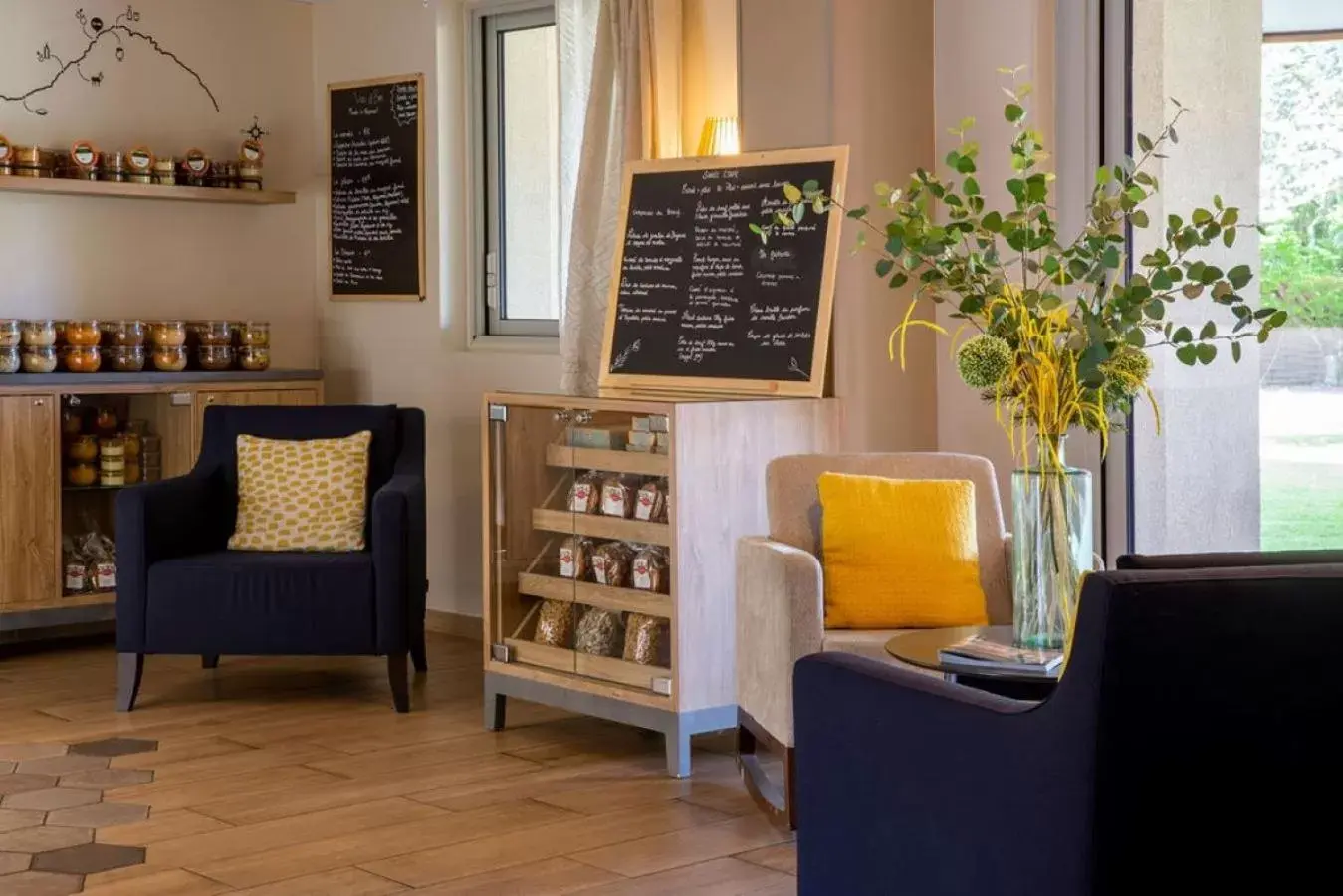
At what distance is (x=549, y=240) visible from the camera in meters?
6.32

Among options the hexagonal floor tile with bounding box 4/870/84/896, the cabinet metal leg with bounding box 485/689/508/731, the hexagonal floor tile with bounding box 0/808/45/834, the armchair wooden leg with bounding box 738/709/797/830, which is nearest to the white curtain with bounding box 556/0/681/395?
the cabinet metal leg with bounding box 485/689/508/731

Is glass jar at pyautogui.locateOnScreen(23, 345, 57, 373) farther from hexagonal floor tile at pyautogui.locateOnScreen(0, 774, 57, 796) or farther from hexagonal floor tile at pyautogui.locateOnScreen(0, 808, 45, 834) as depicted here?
hexagonal floor tile at pyautogui.locateOnScreen(0, 808, 45, 834)

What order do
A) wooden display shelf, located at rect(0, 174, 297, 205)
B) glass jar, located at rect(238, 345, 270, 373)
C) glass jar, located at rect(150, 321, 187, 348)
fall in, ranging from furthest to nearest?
glass jar, located at rect(238, 345, 270, 373) < glass jar, located at rect(150, 321, 187, 348) < wooden display shelf, located at rect(0, 174, 297, 205)

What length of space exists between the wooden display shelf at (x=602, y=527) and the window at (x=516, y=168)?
1541 mm

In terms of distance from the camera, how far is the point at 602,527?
15.2ft

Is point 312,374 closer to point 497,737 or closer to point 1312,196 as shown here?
point 497,737

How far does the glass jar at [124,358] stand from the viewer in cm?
632

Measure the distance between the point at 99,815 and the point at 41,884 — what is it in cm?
52

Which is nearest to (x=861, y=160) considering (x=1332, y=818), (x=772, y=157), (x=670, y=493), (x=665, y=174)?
(x=772, y=157)

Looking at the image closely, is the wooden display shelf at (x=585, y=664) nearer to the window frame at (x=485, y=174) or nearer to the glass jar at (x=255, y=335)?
the window frame at (x=485, y=174)

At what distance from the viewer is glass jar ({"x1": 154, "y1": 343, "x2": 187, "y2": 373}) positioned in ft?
21.0

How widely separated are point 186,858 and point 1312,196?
300 centimetres

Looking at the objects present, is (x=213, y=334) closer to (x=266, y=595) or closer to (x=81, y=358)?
(x=81, y=358)

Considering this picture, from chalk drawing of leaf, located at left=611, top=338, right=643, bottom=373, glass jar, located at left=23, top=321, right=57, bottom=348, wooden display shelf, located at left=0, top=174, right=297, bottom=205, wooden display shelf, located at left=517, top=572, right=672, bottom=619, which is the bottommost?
wooden display shelf, located at left=517, top=572, right=672, bottom=619
